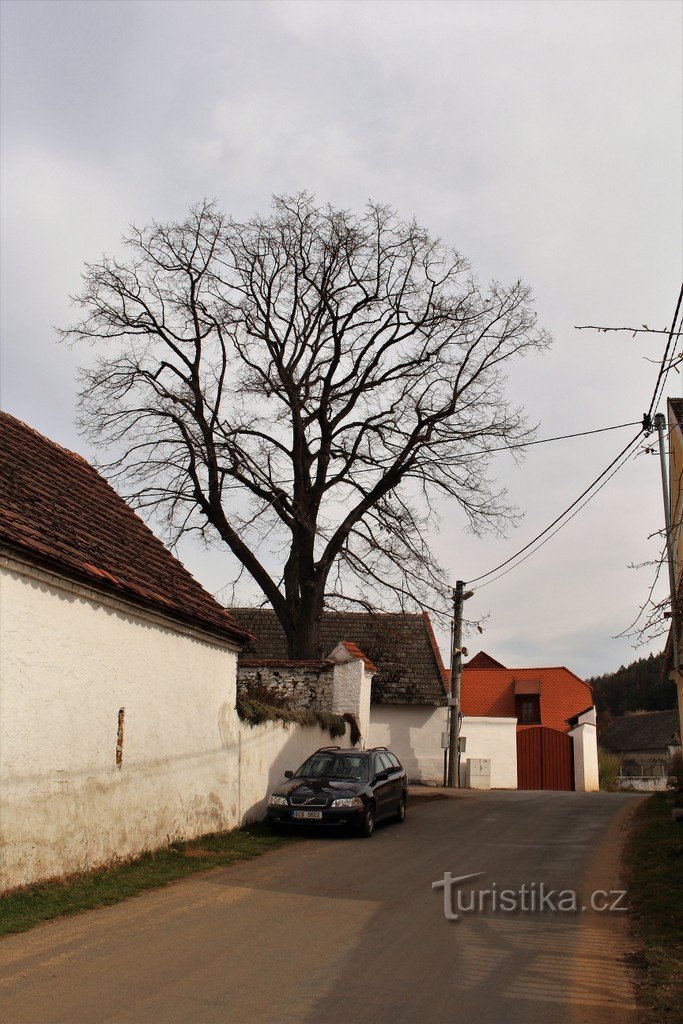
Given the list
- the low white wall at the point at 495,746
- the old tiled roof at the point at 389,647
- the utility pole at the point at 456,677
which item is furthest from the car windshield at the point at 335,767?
the low white wall at the point at 495,746

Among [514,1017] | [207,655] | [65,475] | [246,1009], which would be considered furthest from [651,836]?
[65,475]

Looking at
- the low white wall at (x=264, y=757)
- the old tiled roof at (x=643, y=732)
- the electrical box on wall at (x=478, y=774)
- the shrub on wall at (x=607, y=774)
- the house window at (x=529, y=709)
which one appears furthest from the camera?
the old tiled roof at (x=643, y=732)

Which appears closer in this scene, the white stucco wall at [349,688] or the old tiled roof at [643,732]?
the white stucco wall at [349,688]

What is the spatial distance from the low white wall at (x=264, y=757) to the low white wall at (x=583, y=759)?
21.6m

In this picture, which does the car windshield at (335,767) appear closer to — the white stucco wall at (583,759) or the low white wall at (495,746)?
the low white wall at (495,746)

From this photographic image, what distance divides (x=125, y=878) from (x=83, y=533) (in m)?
4.45

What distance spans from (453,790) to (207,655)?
48.7ft

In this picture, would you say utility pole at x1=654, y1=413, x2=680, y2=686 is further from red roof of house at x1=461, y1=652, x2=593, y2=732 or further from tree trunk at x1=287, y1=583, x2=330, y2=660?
red roof of house at x1=461, y1=652, x2=593, y2=732

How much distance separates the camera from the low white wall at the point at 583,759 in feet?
121

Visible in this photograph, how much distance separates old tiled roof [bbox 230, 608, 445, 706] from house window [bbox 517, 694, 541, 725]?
15018 mm

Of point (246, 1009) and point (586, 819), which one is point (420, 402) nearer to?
point (586, 819)

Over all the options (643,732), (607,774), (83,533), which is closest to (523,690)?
(607,774)

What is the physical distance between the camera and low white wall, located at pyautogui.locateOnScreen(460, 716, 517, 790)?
1283 inches

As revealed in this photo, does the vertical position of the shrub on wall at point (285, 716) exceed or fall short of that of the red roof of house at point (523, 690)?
it falls short
